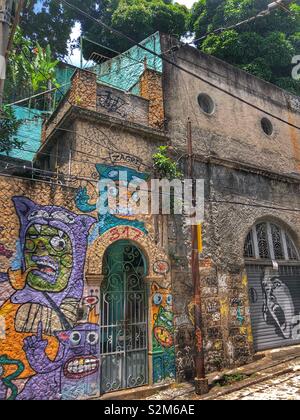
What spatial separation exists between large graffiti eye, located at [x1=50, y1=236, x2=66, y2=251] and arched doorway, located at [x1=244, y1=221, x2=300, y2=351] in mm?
5133

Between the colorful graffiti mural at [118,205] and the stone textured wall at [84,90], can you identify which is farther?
the stone textured wall at [84,90]

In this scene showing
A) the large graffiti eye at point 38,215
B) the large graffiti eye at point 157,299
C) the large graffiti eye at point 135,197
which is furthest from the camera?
the large graffiti eye at point 135,197

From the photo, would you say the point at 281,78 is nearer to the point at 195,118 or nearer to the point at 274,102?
the point at 274,102

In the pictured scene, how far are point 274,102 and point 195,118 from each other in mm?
4084

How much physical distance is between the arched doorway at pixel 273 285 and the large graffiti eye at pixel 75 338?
16.0 feet

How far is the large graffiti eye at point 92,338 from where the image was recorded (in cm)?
595

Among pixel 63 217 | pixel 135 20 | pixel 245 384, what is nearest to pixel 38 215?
pixel 63 217

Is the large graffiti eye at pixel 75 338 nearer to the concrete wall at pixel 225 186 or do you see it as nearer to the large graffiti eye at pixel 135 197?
the concrete wall at pixel 225 186

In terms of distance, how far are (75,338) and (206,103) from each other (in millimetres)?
7288

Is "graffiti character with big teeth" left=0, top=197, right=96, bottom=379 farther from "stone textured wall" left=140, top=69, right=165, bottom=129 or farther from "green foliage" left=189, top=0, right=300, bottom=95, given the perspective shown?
"green foliage" left=189, top=0, right=300, bottom=95

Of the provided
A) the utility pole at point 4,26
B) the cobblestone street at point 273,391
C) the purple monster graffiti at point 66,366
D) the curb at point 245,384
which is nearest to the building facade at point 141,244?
the purple monster graffiti at point 66,366

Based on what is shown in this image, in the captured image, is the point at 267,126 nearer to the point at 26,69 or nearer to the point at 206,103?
the point at 206,103

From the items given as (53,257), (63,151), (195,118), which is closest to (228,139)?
(195,118)

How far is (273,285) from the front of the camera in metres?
9.48
